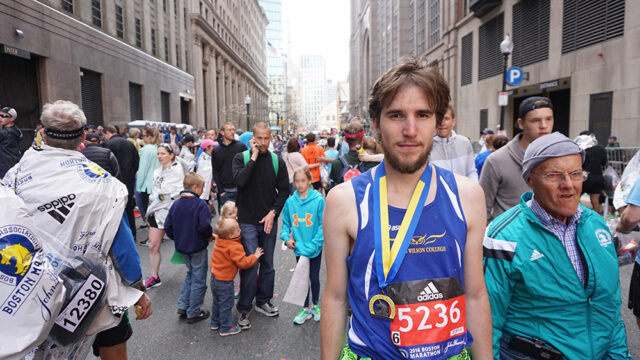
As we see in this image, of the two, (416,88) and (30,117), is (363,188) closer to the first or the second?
(416,88)

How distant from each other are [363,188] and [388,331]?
625 mm

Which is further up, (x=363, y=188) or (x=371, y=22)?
(x=371, y=22)

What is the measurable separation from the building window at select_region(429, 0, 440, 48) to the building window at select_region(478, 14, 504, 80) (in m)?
10.7

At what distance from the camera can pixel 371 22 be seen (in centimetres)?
7538

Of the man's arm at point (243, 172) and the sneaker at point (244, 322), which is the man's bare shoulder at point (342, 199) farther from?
the sneaker at point (244, 322)

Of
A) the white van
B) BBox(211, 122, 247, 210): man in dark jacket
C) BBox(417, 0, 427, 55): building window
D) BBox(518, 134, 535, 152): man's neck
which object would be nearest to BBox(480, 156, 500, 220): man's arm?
BBox(518, 134, 535, 152): man's neck

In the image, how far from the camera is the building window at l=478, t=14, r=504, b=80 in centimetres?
2283

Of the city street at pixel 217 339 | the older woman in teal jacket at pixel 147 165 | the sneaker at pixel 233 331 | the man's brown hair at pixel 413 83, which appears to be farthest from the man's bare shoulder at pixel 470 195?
the older woman in teal jacket at pixel 147 165

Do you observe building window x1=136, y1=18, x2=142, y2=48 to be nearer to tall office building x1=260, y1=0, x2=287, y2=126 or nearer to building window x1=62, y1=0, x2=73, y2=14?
building window x1=62, y1=0, x2=73, y2=14

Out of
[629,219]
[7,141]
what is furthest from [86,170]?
[7,141]

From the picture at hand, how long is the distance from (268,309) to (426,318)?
3.57 metres

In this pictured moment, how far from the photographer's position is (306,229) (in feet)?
15.1

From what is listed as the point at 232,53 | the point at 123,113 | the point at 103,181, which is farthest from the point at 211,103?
the point at 103,181

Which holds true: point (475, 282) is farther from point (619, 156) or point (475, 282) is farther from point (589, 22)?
point (589, 22)
